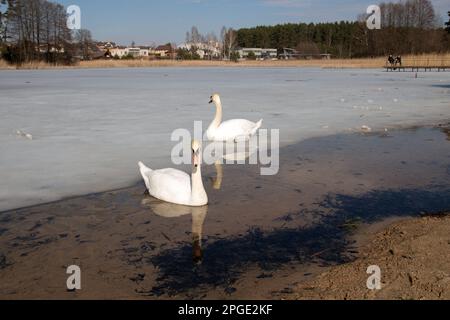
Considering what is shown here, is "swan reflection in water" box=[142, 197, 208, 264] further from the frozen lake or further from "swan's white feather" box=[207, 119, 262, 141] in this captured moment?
"swan's white feather" box=[207, 119, 262, 141]

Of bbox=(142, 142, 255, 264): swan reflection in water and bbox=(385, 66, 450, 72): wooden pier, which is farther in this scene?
bbox=(385, 66, 450, 72): wooden pier

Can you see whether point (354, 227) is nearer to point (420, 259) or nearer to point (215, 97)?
point (420, 259)

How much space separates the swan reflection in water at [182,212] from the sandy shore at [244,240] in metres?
0.02

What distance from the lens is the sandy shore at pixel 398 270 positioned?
109 inches

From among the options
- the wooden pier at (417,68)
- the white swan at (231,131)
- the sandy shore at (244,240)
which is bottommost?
the sandy shore at (244,240)

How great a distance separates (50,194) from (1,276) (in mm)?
1951

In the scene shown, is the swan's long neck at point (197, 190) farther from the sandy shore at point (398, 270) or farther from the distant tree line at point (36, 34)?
the distant tree line at point (36, 34)

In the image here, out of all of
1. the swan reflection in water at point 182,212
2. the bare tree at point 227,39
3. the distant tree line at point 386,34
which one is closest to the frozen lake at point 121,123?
the swan reflection in water at point 182,212

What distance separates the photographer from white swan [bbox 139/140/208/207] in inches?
183

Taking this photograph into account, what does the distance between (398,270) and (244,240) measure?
1.27m

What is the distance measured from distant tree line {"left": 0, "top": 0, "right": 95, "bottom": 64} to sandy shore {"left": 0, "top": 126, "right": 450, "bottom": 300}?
47.8 meters

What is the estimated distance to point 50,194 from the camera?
202 inches

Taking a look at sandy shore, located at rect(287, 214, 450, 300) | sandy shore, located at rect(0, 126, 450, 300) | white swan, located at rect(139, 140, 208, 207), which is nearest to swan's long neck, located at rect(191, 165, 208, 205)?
white swan, located at rect(139, 140, 208, 207)
